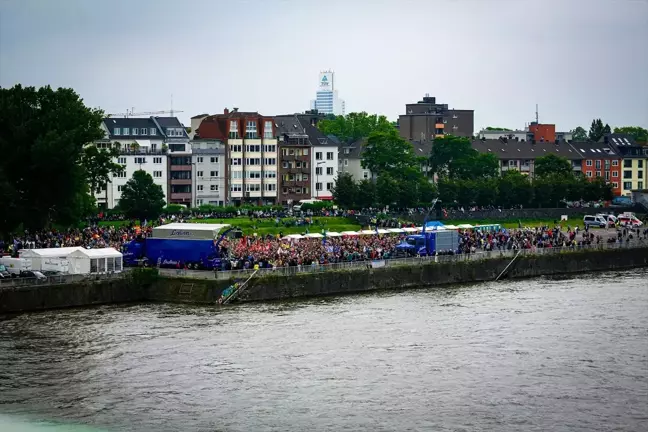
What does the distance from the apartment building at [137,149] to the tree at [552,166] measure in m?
53.0

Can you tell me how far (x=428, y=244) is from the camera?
272 feet

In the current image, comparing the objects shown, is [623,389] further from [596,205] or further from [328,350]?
[596,205]

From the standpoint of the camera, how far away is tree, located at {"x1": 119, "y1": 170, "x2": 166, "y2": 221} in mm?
106625

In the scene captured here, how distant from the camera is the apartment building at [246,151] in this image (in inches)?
5202

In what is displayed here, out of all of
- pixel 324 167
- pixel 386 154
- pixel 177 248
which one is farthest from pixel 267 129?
pixel 177 248

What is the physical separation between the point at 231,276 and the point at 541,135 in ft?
416

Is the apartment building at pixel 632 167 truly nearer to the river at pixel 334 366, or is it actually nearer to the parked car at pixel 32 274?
the river at pixel 334 366

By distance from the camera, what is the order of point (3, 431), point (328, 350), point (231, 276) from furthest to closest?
1. point (231, 276)
2. point (328, 350)
3. point (3, 431)

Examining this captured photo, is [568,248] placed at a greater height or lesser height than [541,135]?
lesser

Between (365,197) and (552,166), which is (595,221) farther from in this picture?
(552,166)

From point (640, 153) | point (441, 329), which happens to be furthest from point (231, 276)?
point (640, 153)

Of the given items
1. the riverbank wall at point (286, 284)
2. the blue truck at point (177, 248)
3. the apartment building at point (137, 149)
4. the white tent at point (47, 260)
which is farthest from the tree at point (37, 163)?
the apartment building at point (137, 149)

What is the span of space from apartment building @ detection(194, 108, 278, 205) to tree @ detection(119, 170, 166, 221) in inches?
958

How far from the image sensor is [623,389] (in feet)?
159
